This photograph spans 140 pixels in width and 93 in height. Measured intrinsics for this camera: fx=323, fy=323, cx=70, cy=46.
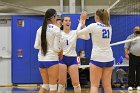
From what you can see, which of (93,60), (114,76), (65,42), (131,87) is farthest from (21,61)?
(93,60)

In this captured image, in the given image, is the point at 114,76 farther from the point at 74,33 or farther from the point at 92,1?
the point at 74,33

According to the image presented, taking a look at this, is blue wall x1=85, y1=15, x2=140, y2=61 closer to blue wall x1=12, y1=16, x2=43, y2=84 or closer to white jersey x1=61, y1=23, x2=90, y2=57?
blue wall x1=12, y1=16, x2=43, y2=84

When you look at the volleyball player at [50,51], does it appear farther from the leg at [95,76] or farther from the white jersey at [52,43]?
the leg at [95,76]

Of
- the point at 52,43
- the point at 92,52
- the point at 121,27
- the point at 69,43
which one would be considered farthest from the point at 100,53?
the point at 121,27

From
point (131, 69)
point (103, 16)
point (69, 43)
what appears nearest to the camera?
point (103, 16)

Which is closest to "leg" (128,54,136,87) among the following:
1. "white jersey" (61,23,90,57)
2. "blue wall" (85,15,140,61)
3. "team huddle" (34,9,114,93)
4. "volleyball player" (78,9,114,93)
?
"blue wall" (85,15,140,61)

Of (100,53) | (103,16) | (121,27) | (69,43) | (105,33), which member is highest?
(121,27)

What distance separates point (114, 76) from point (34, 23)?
3.84 meters

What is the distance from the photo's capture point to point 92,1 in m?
13.8

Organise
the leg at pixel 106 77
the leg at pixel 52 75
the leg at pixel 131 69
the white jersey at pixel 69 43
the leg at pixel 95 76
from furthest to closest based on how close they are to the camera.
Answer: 1. the leg at pixel 131 69
2. the white jersey at pixel 69 43
3. the leg at pixel 52 75
4. the leg at pixel 106 77
5. the leg at pixel 95 76

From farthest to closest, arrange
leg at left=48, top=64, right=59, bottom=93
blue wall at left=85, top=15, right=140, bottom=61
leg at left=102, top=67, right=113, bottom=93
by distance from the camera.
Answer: blue wall at left=85, top=15, right=140, bottom=61 → leg at left=48, top=64, right=59, bottom=93 → leg at left=102, top=67, right=113, bottom=93

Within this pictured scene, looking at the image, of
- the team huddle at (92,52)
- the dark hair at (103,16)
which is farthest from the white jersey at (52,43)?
the dark hair at (103,16)

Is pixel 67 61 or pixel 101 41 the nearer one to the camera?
pixel 101 41

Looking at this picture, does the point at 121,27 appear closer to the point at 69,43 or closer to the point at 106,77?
the point at 69,43
